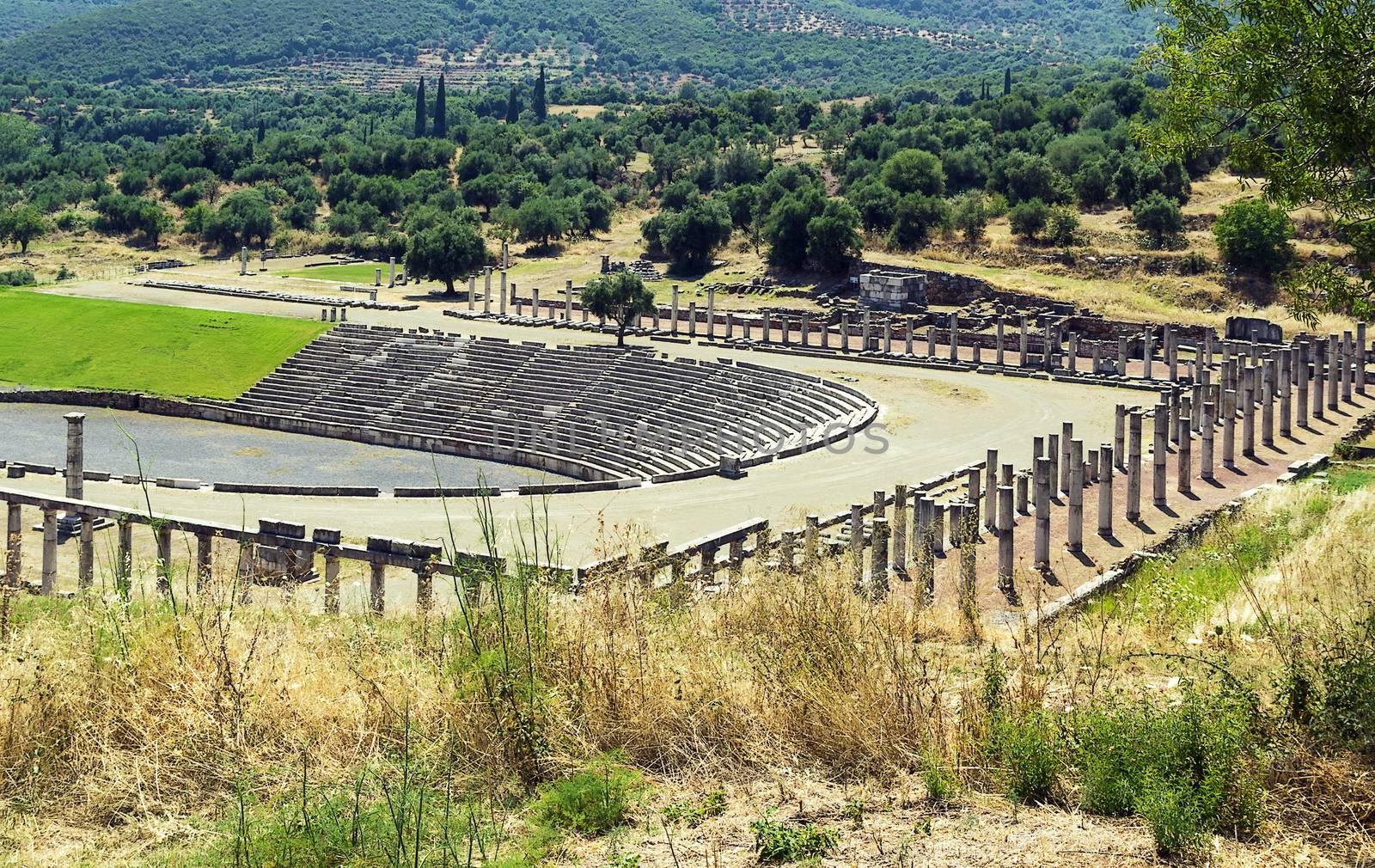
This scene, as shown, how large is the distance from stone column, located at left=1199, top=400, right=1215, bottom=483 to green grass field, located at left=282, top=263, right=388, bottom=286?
57.3m

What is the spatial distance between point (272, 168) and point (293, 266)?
102 ft

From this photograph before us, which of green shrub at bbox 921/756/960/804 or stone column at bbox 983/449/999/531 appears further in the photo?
stone column at bbox 983/449/999/531

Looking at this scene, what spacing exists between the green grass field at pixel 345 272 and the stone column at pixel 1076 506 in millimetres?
61102

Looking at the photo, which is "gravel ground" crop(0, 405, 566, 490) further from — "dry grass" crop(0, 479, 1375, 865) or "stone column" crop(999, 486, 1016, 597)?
"dry grass" crop(0, 479, 1375, 865)

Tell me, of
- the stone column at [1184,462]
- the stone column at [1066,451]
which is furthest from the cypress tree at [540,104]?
the stone column at [1066,451]

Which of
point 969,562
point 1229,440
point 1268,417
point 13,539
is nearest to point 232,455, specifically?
point 13,539

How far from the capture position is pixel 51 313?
70000 millimetres

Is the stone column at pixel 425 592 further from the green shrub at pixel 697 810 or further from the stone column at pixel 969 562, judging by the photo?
the green shrub at pixel 697 810

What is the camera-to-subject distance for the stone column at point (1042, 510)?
2589 cm

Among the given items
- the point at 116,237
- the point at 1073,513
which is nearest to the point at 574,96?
the point at 116,237

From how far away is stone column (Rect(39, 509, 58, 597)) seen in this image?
94.8ft

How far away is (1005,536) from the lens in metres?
24.9

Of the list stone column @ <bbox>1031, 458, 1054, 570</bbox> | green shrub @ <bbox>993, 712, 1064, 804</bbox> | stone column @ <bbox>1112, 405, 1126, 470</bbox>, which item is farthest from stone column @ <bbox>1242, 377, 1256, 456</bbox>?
green shrub @ <bbox>993, 712, 1064, 804</bbox>

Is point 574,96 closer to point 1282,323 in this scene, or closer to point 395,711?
point 1282,323
